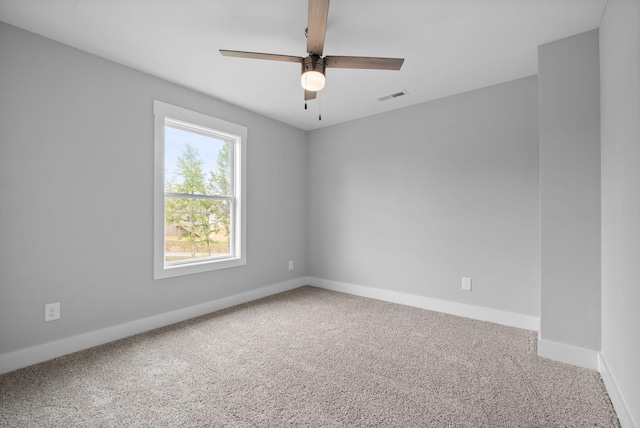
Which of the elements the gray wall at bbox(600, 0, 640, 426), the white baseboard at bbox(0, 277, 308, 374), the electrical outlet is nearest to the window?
the white baseboard at bbox(0, 277, 308, 374)

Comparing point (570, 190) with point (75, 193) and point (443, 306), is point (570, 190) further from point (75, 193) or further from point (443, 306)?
point (75, 193)

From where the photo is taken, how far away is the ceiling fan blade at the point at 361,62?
A: 198 cm

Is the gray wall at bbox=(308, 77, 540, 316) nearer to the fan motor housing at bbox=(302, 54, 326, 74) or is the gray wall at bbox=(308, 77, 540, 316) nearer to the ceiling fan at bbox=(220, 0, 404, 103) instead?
the ceiling fan at bbox=(220, 0, 404, 103)

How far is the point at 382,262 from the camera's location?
13.1 feet

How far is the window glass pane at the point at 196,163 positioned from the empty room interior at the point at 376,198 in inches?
0.9

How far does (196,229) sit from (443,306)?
9.77ft

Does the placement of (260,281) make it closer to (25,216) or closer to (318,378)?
(318,378)

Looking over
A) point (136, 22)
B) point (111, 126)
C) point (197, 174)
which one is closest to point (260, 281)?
point (197, 174)

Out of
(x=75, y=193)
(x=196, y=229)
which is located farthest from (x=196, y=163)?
(x=75, y=193)

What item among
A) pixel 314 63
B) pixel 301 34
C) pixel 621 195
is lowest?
pixel 621 195

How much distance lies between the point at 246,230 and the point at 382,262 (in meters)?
1.84

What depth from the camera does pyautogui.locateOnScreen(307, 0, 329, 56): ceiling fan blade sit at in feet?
5.06

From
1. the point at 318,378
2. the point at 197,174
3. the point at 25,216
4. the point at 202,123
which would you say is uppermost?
the point at 202,123

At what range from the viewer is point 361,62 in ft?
6.63
